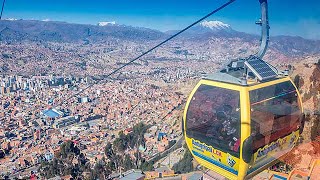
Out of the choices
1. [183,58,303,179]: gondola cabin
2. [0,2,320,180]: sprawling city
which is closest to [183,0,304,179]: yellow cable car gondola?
[183,58,303,179]: gondola cabin

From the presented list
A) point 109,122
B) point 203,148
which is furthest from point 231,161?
point 109,122

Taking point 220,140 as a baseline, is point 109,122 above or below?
below

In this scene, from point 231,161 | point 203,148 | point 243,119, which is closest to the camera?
point 243,119

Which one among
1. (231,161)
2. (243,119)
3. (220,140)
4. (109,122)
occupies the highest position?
(243,119)

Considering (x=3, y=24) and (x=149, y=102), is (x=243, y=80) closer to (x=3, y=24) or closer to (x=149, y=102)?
(x=149, y=102)

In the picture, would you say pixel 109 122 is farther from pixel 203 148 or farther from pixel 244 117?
pixel 244 117

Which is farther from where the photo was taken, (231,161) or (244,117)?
(231,161)

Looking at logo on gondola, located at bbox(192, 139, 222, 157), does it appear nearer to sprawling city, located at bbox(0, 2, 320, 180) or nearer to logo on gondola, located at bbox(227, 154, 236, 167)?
logo on gondola, located at bbox(227, 154, 236, 167)
